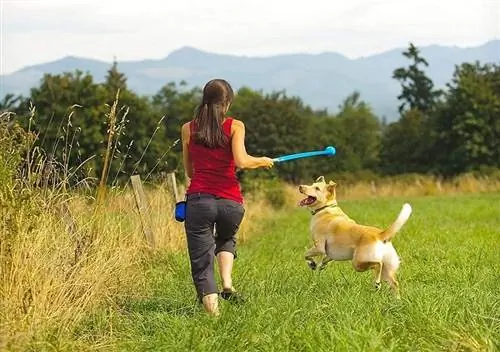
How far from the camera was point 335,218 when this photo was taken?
27.0 ft

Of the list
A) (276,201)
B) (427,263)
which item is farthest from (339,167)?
(427,263)

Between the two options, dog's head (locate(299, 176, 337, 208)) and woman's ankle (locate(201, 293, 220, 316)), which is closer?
woman's ankle (locate(201, 293, 220, 316))

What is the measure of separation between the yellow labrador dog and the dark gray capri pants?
1.38m

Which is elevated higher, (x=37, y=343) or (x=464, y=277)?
(x=37, y=343)

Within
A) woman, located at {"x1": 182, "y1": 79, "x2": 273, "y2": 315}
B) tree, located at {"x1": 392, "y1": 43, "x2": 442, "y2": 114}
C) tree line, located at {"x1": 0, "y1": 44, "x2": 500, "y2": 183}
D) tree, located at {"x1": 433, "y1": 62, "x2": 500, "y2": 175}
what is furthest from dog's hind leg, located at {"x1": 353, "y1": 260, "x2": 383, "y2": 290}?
tree, located at {"x1": 392, "y1": 43, "x2": 442, "y2": 114}

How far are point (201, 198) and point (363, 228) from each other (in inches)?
70.3

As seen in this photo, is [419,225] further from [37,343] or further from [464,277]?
[37,343]

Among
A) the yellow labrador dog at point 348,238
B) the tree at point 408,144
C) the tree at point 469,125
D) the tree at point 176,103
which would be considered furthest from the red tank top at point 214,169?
the tree at point 176,103

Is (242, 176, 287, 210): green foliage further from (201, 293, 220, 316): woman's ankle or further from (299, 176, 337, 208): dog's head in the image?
(201, 293, 220, 316): woman's ankle

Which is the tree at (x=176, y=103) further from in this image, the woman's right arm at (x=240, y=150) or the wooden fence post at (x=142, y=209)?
the woman's right arm at (x=240, y=150)

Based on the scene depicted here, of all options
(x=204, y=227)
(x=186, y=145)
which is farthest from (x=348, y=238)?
(x=186, y=145)

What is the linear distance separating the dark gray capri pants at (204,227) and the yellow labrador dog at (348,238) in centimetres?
138

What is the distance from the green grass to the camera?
17.7ft

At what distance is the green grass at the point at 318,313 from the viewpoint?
541 cm
